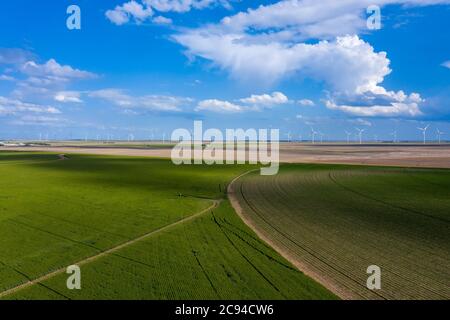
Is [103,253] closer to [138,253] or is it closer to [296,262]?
[138,253]

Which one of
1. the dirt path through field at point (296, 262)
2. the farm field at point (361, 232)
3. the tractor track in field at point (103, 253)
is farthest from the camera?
the farm field at point (361, 232)

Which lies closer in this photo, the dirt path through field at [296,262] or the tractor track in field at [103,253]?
the dirt path through field at [296,262]

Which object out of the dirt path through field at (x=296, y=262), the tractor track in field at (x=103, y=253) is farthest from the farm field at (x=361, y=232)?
the tractor track in field at (x=103, y=253)

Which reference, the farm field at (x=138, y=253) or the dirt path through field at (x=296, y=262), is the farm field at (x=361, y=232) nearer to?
the dirt path through field at (x=296, y=262)

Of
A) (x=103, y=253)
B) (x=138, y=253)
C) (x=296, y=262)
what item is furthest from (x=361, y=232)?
(x=103, y=253)

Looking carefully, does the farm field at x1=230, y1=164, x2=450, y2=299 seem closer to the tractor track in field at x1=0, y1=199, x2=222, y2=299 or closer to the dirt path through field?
the dirt path through field

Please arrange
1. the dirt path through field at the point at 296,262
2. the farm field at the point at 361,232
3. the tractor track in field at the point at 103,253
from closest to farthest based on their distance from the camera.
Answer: the dirt path through field at the point at 296,262, the tractor track in field at the point at 103,253, the farm field at the point at 361,232
